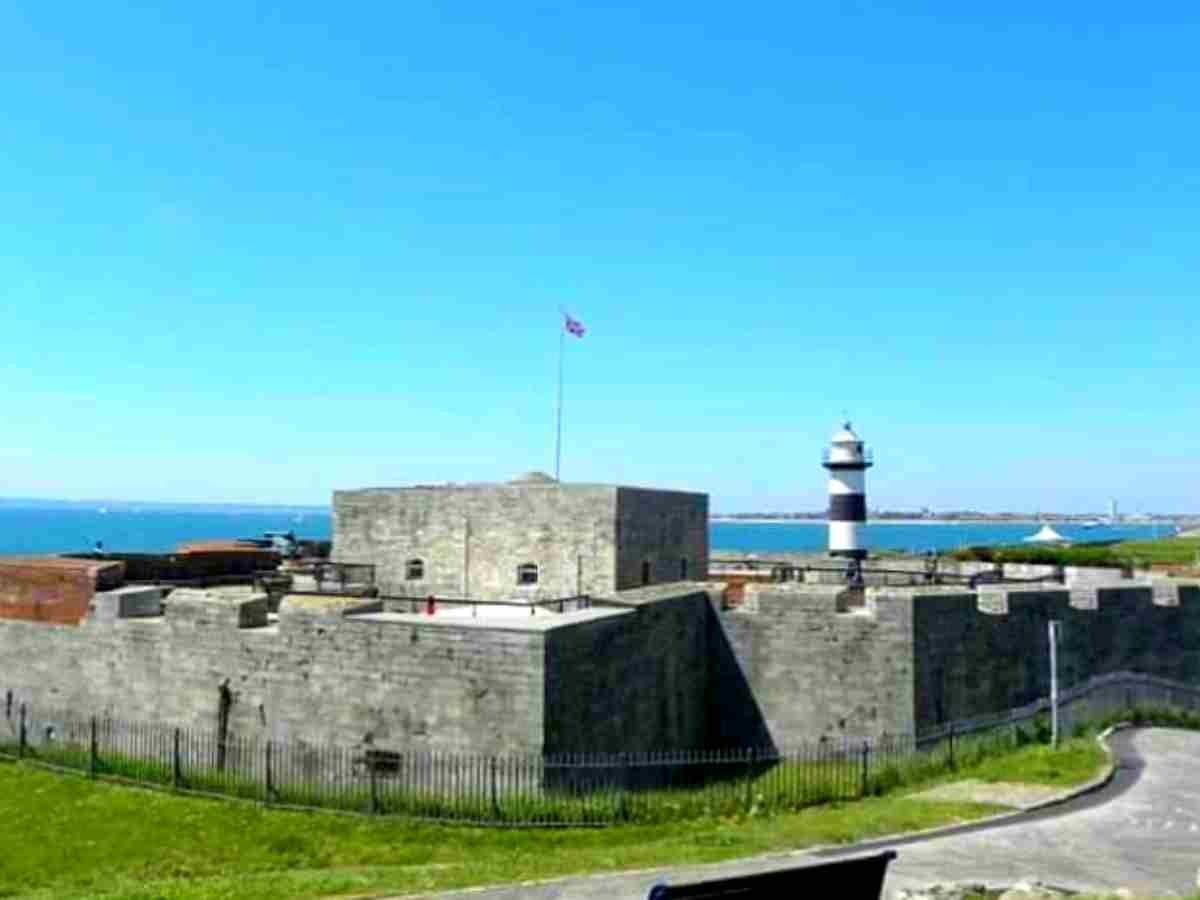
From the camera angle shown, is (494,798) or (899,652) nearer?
(494,798)

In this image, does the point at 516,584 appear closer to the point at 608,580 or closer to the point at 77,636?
the point at 608,580

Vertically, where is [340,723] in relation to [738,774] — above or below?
above

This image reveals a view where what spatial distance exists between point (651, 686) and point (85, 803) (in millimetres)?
9495

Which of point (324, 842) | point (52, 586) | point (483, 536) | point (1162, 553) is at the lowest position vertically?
point (324, 842)

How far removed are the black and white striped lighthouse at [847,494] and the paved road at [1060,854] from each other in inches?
612

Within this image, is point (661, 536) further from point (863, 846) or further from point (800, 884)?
point (800, 884)

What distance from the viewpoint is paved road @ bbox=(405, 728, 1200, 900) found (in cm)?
1030

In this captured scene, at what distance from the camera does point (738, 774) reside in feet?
65.4

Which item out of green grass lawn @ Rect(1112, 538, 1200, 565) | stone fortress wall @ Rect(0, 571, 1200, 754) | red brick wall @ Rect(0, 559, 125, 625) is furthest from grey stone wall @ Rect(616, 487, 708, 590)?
green grass lawn @ Rect(1112, 538, 1200, 565)

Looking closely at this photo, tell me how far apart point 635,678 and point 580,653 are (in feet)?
7.61

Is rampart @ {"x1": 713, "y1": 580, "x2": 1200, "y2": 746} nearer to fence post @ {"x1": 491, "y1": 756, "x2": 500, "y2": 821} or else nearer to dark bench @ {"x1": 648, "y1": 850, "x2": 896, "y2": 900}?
fence post @ {"x1": 491, "y1": 756, "x2": 500, "y2": 821}

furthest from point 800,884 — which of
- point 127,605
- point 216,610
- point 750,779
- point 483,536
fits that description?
point 483,536

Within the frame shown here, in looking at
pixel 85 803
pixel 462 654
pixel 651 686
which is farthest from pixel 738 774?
pixel 85 803

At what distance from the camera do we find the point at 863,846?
12141 mm
